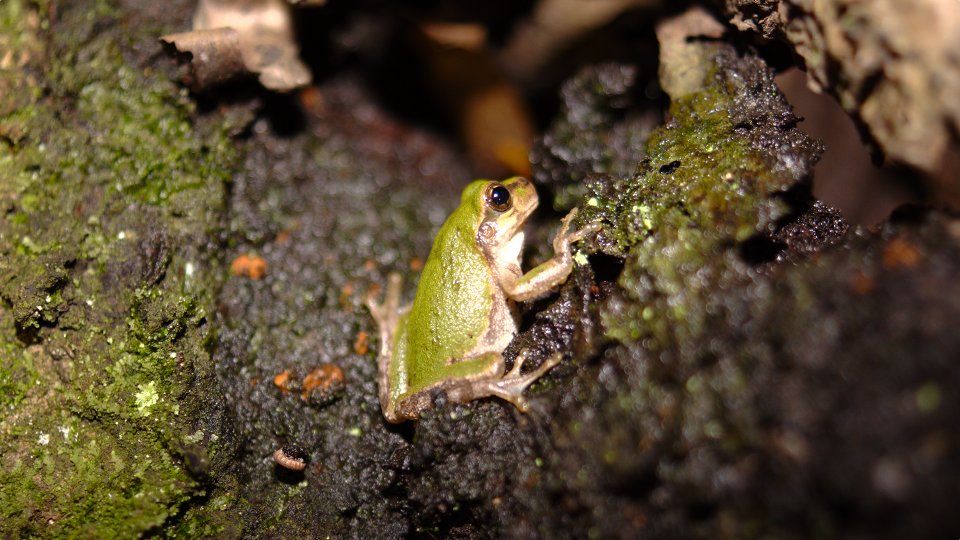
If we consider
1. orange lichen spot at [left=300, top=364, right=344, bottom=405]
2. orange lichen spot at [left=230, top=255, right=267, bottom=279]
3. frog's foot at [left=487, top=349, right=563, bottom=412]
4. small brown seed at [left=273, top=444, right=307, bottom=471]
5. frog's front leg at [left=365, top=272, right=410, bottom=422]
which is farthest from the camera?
orange lichen spot at [left=230, top=255, right=267, bottom=279]

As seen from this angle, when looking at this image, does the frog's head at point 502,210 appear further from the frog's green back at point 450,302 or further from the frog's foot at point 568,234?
the frog's foot at point 568,234

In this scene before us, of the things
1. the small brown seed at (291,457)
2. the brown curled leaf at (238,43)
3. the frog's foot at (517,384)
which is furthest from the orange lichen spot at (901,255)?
the brown curled leaf at (238,43)

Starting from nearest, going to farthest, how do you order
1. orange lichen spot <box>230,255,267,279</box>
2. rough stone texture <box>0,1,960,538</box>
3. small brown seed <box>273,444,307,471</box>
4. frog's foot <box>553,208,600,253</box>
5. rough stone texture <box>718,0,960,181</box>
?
rough stone texture <box>0,1,960,538</box> < rough stone texture <box>718,0,960,181</box> < frog's foot <box>553,208,600,253</box> < small brown seed <box>273,444,307,471</box> < orange lichen spot <box>230,255,267,279</box>

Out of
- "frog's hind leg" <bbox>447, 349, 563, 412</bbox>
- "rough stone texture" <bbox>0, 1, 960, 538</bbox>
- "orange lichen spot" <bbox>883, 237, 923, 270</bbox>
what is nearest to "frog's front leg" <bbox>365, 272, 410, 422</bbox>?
Result: "rough stone texture" <bbox>0, 1, 960, 538</bbox>

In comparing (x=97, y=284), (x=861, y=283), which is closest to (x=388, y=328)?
(x=97, y=284)

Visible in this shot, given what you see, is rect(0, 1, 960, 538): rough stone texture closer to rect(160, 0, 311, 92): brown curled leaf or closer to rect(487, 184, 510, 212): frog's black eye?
rect(160, 0, 311, 92): brown curled leaf

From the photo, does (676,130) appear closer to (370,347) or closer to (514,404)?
(514,404)
